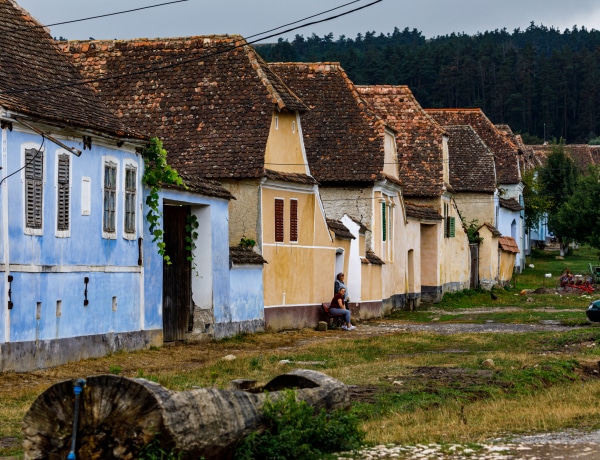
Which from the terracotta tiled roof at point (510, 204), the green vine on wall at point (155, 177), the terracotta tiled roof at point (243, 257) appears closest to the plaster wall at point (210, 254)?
the terracotta tiled roof at point (243, 257)

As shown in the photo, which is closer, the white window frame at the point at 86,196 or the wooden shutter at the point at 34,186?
the wooden shutter at the point at 34,186

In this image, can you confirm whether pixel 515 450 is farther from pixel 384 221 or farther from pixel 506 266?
pixel 506 266

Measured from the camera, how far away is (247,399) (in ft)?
39.7

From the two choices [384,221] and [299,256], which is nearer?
[299,256]

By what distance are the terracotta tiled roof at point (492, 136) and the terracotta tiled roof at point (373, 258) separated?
84.6ft

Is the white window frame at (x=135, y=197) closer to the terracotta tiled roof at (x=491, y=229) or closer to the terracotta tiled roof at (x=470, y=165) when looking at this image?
the terracotta tiled roof at (x=491, y=229)

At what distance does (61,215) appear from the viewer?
914 inches

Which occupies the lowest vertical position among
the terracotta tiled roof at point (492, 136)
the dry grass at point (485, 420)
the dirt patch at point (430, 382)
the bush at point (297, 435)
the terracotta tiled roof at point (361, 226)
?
the dry grass at point (485, 420)

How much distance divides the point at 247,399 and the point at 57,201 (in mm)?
11764

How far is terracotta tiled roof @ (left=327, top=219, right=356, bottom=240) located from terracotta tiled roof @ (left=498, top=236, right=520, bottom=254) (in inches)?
1043

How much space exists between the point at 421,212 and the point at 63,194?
2804 centimetres

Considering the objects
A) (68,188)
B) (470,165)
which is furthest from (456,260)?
(68,188)

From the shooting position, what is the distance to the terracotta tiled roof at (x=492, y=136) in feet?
225

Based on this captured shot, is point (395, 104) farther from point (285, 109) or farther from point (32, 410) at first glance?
point (32, 410)
